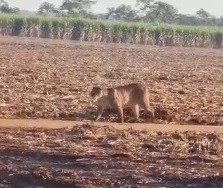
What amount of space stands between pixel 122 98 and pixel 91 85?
227 inches

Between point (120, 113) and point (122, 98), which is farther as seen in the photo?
point (122, 98)

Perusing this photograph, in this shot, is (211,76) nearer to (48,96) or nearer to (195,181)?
(48,96)

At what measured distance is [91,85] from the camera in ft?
77.8

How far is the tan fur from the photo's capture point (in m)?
17.5

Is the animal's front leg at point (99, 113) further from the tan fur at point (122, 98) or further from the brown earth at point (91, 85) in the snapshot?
the brown earth at point (91, 85)

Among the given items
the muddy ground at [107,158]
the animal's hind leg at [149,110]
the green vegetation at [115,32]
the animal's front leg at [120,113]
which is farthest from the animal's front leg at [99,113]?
the green vegetation at [115,32]

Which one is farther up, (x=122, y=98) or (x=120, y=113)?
(x=122, y=98)

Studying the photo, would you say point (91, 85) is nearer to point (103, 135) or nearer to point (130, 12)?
point (103, 135)

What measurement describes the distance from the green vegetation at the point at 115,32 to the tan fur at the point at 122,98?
47704 millimetres

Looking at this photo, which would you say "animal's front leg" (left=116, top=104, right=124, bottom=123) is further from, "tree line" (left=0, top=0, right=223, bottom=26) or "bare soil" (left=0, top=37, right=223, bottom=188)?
"tree line" (left=0, top=0, right=223, bottom=26)

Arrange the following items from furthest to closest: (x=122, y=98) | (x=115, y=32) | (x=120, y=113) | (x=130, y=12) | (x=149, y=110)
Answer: (x=130, y=12) < (x=115, y=32) < (x=149, y=110) < (x=122, y=98) < (x=120, y=113)

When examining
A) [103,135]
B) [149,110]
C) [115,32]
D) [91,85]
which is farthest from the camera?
[115,32]

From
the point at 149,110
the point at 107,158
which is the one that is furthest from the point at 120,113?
the point at 107,158

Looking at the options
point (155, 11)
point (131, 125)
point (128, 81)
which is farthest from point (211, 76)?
point (155, 11)
